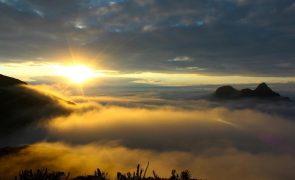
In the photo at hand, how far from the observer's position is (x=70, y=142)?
6078 inches

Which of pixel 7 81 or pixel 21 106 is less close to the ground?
pixel 7 81

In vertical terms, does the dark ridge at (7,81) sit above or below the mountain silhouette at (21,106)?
above

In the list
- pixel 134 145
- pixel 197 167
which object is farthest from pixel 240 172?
pixel 134 145

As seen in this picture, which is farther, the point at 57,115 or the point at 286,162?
the point at 286,162

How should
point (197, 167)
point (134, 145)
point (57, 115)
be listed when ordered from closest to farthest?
1. point (197, 167)
2. point (57, 115)
3. point (134, 145)

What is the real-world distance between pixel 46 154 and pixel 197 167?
84.5 m

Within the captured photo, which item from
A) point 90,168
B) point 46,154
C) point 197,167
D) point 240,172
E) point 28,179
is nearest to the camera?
point 28,179

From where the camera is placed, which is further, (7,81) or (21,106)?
(7,81)

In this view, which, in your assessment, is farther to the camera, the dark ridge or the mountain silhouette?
the dark ridge

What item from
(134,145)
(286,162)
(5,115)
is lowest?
(286,162)

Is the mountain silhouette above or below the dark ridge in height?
below

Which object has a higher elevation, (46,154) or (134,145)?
(46,154)

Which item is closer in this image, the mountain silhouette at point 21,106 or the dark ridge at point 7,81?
the mountain silhouette at point 21,106

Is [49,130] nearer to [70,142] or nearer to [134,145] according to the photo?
[70,142]
